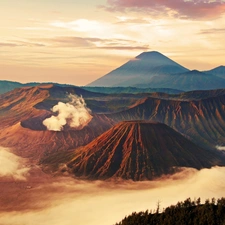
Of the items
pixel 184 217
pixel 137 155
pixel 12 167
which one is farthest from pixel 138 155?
pixel 184 217

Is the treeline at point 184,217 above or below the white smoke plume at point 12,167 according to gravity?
above

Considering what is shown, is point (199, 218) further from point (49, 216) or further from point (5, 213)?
point (5, 213)

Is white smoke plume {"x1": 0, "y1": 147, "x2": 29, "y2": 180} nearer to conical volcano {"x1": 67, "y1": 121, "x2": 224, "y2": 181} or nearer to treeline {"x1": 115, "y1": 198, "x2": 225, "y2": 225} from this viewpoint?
conical volcano {"x1": 67, "y1": 121, "x2": 224, "y2": 181}

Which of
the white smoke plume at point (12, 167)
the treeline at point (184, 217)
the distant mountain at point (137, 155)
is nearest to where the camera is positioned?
the treeline at point (184, 217)

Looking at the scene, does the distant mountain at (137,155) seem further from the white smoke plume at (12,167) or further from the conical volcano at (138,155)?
the white smoke plume at (12,167)

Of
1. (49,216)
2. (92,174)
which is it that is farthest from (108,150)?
(49,216)

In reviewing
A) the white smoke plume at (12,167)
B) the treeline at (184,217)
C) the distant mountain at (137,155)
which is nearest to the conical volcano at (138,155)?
the distant mountain at (137,155)

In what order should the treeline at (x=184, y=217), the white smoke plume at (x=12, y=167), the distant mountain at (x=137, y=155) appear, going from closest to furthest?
the treeline at (x=184, y=217) < the white smoke plume at (x=12, y=167) < the distant mountain at (x=137, y=155)

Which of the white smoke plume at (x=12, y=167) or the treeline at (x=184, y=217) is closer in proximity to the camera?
the treeline at (x=184, y=217)
